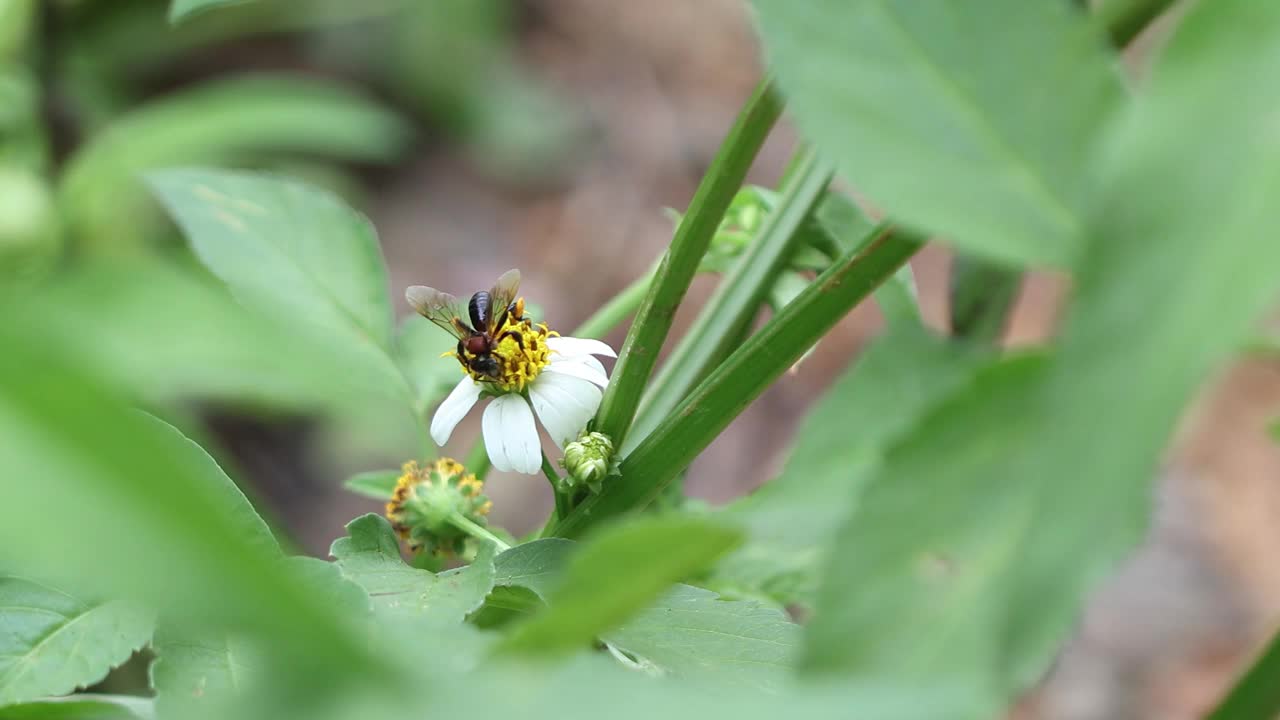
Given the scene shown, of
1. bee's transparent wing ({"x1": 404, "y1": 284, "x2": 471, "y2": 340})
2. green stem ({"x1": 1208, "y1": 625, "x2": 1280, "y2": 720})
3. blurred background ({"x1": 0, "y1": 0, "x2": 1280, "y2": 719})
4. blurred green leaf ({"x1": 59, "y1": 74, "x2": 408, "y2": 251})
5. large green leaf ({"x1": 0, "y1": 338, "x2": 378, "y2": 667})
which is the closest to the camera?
large green leaf ({"x1": 0, "y1": 338, "x2": 378, "y2": 667})

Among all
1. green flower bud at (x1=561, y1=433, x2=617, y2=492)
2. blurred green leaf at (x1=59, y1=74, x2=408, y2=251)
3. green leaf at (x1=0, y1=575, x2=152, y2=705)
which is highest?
blurred green leaf at (x1=59, y1=74, x2=408, y2=251)

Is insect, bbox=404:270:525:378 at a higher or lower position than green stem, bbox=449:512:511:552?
higher

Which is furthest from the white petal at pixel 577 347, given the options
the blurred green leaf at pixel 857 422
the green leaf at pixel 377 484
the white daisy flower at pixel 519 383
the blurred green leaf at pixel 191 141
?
the blurred green leaf at pixel 191 141

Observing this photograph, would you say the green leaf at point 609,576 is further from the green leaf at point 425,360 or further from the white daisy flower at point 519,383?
the green leaf at point 425,360

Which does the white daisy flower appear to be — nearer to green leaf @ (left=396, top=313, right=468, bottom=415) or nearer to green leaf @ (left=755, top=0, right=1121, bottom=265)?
green leaf @ (left=396, top=313, right=468, bottom=415)

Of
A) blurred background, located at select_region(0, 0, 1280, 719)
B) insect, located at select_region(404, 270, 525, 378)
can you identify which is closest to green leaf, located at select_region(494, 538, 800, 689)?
insect, located at select_region(404, 270, 525, 378)

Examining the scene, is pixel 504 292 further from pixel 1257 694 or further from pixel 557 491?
pixel 1257 694

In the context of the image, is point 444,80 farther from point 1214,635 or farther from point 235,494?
point 235,494
